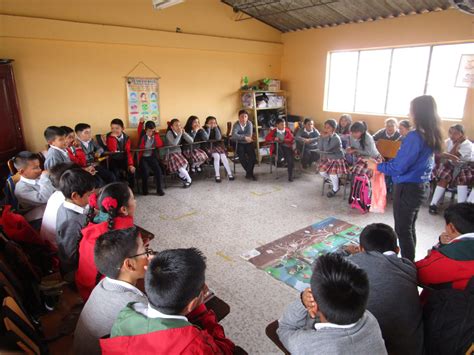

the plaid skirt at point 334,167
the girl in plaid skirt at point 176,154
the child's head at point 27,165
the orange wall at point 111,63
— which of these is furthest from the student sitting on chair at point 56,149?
the plaid skirt at point 334,167

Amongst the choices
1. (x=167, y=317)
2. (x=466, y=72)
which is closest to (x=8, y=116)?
(x=167, y=317)

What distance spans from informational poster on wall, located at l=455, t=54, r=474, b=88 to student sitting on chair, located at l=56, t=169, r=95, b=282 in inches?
215

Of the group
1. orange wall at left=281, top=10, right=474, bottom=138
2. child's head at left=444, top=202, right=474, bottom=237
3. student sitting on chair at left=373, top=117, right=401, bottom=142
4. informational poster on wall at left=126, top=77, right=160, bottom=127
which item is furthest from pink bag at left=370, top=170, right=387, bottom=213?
informational poster on wall at left=126, top=77, right=160, bottom=127

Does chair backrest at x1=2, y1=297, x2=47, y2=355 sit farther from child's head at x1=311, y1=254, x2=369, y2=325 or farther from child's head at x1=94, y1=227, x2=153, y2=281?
child's head at x1=311, y1=254, x2=369, y2=325

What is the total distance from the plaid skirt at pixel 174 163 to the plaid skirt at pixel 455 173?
3.75m

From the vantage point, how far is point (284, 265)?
298 cm

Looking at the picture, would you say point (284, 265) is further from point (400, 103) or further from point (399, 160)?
point (400, 103)

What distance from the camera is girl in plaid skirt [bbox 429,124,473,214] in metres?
4.17

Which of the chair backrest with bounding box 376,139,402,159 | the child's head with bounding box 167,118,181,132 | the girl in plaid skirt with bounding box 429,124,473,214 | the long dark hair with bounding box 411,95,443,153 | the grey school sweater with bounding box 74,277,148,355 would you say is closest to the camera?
the grey school sweater with bounding box 74,277,148,355

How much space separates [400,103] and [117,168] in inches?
198

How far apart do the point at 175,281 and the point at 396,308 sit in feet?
2.95

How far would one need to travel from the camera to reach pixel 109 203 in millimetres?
1920

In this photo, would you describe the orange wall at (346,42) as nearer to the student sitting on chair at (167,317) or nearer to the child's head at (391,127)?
the child's head at (391,127)

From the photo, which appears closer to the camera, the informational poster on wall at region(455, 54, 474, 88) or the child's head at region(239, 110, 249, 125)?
the informational poster on wall at region(455, 54, 474, 88)
